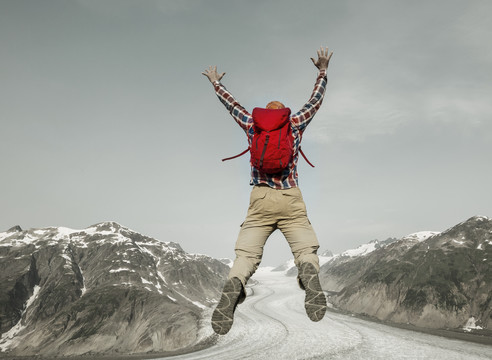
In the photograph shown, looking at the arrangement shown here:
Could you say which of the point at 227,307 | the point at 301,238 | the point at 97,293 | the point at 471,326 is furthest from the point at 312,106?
the point at 97,293

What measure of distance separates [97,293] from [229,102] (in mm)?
103149

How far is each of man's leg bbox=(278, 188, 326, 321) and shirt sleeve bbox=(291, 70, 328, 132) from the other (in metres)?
0.88

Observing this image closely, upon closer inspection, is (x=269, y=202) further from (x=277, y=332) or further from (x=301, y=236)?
(x=277, y=332)

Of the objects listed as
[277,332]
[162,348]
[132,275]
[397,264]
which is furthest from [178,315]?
[397,264]

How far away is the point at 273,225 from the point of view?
12.7 feet

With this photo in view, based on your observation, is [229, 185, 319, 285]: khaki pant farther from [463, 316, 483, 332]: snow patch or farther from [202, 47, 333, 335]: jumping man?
[463, 316, 483, 332]: snow patch

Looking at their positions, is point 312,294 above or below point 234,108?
below

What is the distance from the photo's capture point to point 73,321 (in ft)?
272

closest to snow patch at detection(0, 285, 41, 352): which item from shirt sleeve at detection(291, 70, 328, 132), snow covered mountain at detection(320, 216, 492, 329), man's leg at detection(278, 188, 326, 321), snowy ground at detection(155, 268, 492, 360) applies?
snowy ground at detection(155, 268, 492, 360)

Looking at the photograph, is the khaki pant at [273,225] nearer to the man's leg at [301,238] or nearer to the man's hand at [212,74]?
the man's leg at [301,238]

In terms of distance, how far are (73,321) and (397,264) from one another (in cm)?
9373

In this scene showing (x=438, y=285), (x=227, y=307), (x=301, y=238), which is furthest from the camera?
(x=438, y=285)

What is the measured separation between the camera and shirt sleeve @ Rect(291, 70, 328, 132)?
13.5 feet

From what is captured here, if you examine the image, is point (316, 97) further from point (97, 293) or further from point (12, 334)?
point (12, 334)
